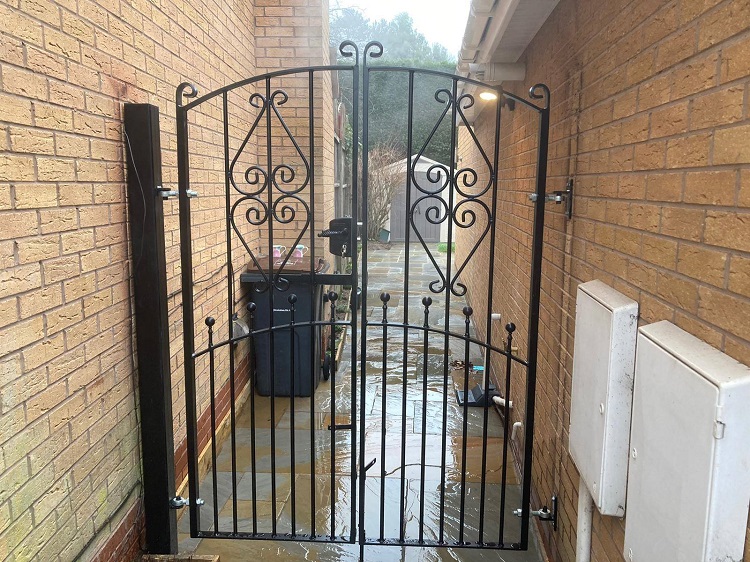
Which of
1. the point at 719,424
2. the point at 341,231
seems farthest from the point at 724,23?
the point at 341,231

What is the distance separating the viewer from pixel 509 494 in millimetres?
3777

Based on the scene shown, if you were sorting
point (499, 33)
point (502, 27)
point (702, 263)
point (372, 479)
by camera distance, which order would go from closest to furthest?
point (702, 263) → point (502, 27) → point (499, 33) → point (372, 479)

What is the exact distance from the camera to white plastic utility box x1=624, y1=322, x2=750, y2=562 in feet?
3.96

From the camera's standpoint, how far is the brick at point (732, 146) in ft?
4.17

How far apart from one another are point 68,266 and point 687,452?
6.77 ft

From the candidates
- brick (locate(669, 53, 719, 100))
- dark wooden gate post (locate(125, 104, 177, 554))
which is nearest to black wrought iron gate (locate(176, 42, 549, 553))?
dark wooden gate post (locate(125, 104, 177, 554))

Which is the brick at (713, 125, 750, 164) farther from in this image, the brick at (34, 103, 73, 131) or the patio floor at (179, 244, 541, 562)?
the brick at (34, 103, 73, 131)

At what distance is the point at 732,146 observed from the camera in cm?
133

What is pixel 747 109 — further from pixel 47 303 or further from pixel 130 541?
pixel 130 541

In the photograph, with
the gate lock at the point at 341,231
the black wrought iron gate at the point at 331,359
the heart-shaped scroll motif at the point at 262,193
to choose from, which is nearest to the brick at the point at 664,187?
the black wrought iron gate at the point at 331,359

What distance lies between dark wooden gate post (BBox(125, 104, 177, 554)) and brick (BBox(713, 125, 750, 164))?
2208mm

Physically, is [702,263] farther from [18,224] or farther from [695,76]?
[18,224]

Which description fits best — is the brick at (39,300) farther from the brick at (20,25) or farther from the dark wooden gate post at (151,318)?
the brick at (20,25)

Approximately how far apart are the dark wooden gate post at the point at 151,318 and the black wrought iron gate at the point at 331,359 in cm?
11
